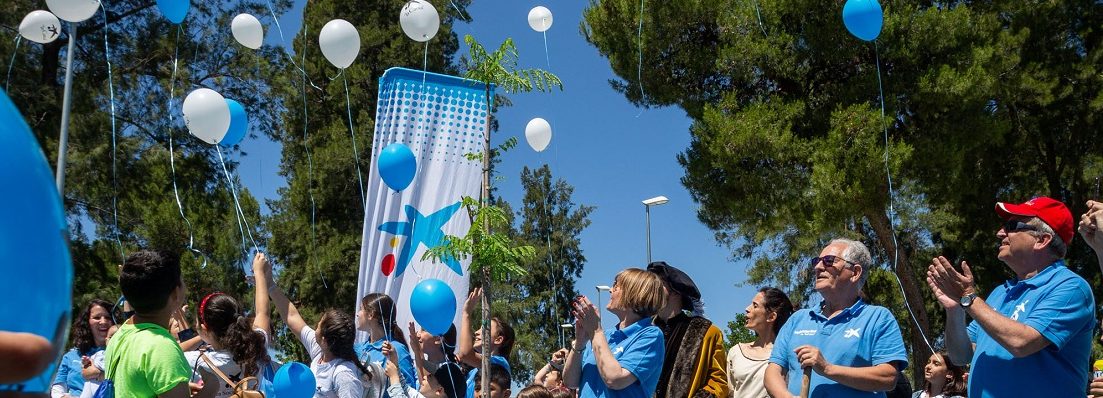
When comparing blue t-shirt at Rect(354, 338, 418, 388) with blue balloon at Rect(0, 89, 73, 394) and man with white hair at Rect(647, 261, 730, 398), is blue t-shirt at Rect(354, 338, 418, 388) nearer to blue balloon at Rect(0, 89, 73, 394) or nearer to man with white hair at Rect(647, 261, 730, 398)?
man with white hair at Rect(647, 261, 730, 398)

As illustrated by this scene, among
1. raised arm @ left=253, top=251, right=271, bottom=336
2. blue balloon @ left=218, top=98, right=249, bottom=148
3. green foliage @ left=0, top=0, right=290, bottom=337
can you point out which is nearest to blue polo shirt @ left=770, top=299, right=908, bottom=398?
raised arm @ left=253, top=251, right=271, bottom=336

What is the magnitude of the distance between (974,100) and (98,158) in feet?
40.5

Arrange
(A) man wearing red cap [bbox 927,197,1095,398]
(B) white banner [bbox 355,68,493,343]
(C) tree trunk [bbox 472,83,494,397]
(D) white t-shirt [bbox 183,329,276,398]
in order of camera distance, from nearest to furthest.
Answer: (A) man wearing red cap [bbox 927,197,1095,398], (D) white t-shirt [bbox 183,329,276,398], (C) tree trunk [bbox 472,83,494,397], (B) white banner [bbox 355,68,493,343]

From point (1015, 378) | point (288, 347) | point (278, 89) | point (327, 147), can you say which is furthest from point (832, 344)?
point (327, 147)

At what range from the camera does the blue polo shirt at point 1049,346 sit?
3.29 metres

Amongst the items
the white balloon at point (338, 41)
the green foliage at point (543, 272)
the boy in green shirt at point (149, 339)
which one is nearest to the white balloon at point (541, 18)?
the white balloon at point (338, 41)

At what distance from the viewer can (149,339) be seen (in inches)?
116

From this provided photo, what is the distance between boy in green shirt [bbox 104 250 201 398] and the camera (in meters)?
2.93

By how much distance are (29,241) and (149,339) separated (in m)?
2.25

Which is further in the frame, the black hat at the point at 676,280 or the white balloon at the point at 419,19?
the white balloon at the point at 419,19

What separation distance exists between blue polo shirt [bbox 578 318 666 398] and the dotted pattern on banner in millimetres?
4043

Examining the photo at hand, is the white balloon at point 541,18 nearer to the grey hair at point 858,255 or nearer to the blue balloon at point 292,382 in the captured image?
the blue balloon at point 292,382

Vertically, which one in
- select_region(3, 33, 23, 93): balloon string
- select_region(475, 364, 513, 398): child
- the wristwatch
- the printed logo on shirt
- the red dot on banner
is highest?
select_region(3, 33, 23, 93): balloon string

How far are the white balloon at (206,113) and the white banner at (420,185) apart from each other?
168 cm
